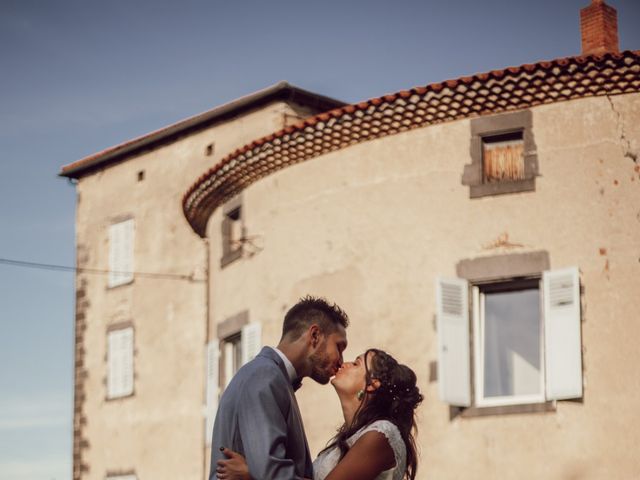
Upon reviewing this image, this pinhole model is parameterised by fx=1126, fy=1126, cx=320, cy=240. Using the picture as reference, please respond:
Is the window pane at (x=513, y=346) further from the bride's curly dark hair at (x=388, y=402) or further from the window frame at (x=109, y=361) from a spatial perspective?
the window frame at (x=109, y=361)

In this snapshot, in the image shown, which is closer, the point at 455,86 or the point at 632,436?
the point at 632,436

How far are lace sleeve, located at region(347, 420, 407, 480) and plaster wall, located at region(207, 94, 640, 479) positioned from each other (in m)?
7.36

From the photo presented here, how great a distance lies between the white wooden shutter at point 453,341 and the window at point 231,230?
168 inches

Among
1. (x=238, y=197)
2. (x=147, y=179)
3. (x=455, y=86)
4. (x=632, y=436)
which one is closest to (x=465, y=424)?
(x=632, y=436)

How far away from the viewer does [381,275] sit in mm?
13398

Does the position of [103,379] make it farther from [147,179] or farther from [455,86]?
[455,86]

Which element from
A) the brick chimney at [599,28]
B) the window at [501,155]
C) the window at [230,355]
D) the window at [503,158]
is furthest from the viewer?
the window at [230,355]

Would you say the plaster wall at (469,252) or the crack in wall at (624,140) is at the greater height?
the crack in wall at (624,140)

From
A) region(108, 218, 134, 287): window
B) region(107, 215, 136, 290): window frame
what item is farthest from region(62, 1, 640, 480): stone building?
region(108, 218, 134, 287): window

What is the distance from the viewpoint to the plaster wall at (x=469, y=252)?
11.9 m

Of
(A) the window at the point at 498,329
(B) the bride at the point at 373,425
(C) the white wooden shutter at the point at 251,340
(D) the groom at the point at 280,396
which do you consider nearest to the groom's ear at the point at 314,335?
(D) the groom at the point at 280,396

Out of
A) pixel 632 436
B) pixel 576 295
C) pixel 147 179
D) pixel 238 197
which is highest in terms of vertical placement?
pixel 147 179

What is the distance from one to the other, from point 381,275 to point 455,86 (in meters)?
2.39

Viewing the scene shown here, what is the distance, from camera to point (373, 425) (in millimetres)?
4957
